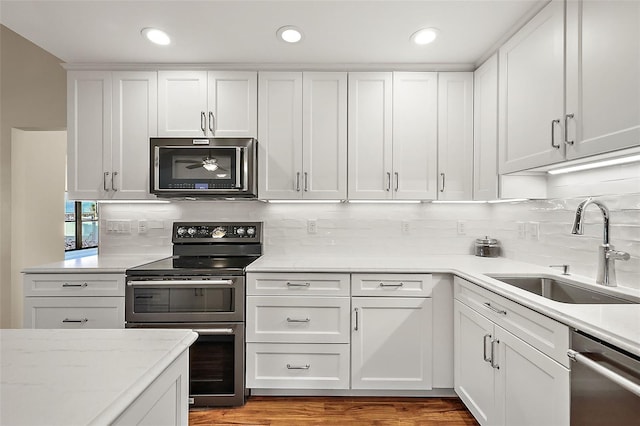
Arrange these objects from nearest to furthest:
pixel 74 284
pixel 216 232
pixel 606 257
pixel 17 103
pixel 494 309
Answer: pixel 606 257 < pixel 494 309 < pixel 74 284 < pixel 216 232 < pixel 17 103

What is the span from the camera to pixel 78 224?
6.52 m

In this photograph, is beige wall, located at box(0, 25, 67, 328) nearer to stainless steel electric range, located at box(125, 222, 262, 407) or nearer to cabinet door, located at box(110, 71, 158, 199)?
cabinet door, located at box(110, 71, 158, 199)

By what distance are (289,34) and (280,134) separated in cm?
70

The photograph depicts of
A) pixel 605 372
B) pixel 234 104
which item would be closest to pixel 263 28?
pixel 234 104

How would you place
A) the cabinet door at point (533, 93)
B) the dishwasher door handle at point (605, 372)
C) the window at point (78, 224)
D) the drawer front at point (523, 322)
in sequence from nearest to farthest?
the dishwasher door handle at point (605, 372) → the drawer front at point (523, 322) → the cabinet door at point (533, 93) → the window at point (78, 224)

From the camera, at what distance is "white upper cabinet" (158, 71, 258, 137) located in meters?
2.66

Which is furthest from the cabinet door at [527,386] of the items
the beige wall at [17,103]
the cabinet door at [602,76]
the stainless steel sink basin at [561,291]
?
the beige wall at [17,103]

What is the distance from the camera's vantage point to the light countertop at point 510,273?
108cm

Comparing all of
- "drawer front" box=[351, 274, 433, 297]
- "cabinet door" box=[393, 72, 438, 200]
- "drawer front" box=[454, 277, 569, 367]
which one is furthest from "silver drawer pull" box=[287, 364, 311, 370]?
"cabinet door" box=[393, 72, 438, 200]

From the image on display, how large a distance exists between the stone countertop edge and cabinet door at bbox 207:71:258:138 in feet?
6.65

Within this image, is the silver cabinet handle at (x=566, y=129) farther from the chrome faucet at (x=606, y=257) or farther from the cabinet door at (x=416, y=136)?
the cabinet door at (x=416, y=136)

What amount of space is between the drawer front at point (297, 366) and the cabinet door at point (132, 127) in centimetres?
153

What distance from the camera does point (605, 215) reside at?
1610 millimetres

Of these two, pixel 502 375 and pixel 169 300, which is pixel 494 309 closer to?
pixel 502 375
